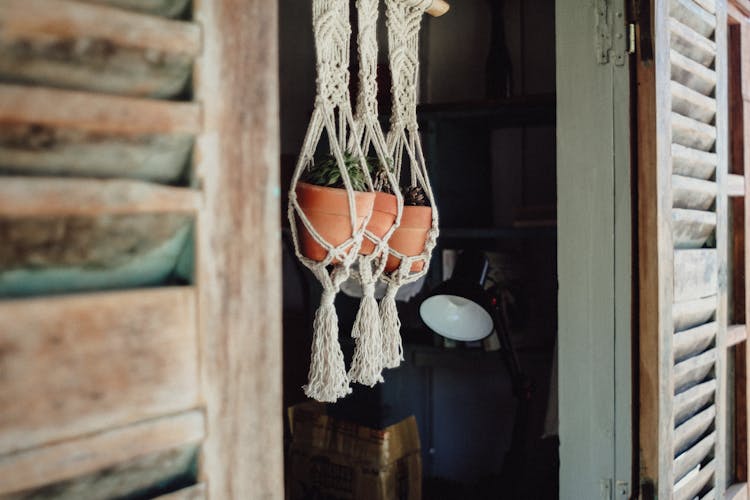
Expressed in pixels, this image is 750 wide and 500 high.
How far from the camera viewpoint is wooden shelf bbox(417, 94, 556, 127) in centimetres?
243

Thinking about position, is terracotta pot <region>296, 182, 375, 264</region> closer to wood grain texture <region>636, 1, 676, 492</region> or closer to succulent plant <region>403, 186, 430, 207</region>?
succulent plant <region>403, 186, 430, 207</region>

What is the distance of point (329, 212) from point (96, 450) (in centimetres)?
63

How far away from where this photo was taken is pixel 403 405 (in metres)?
3.07

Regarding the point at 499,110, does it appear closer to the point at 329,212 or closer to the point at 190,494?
the point at 329,212

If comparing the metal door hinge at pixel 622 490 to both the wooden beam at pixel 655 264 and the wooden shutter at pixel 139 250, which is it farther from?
the wooden shutter at pixel 139 250

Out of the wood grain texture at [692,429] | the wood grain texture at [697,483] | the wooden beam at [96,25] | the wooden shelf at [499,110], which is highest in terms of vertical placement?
the wooden shelf at [499,110]

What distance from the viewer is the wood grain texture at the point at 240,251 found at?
2.24 feet

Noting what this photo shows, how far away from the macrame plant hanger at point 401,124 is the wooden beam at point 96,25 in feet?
2.38

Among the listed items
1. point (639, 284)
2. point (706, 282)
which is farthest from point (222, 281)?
point (706, 282)

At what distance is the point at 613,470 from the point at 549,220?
1147 mm

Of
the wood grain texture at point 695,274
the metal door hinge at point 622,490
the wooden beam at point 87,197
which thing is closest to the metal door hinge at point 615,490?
the metal door hinge at point 622,490

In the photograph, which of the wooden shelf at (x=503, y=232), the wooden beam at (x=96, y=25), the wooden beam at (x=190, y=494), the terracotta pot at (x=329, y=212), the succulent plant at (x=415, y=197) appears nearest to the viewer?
the wooden beam at (x=96, y=25)

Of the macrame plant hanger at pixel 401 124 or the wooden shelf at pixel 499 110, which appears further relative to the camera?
the wooden shelf at pixel 499 110

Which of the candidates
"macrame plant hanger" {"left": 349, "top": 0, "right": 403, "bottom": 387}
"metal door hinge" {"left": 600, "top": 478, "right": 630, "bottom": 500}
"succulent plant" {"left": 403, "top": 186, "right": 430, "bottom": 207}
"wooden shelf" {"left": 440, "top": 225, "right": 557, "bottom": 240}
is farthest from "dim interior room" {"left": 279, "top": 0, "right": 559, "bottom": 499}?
"macrame plant hanger" {"left": 349, "top": 0, "right": 403, "bottom": 387}
